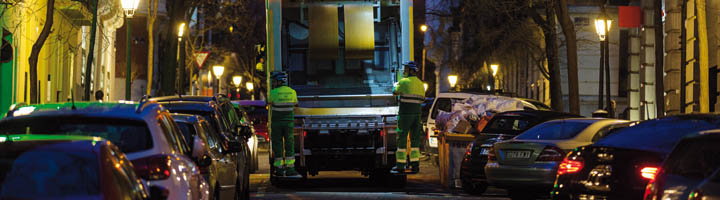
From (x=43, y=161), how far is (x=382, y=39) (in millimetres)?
14240

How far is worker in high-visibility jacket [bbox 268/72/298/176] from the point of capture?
18906 millimetres

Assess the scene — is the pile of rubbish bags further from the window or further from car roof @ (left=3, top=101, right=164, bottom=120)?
car roof @ (left=3, top=101, right=164, bottom=120)

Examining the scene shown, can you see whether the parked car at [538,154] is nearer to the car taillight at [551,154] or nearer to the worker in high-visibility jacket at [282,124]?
the car taillight at [551,154]

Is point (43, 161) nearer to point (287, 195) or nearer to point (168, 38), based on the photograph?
point (287, 195)

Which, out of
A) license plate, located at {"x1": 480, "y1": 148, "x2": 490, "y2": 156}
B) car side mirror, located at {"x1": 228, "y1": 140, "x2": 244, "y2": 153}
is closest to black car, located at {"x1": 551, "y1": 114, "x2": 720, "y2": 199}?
car side mirror, located at {"x1": 228, "y1": 140, "x2": 244, "y2": 153}

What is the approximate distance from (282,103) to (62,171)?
40.1ft

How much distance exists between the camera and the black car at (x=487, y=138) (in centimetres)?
1838

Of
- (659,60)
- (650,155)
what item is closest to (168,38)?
(659,60)

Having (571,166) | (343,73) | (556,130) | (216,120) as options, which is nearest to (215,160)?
(571,166)

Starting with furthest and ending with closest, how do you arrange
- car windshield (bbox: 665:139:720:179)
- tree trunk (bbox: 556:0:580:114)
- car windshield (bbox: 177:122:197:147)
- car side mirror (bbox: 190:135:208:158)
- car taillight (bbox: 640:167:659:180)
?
tree trunk (bbox: 556:0:580:114)
car windshield (bbox: 177:122:197:147)
car taillight (bbox: 640:167:659:180)
car side mirror (bbox: 190:135:208:158)
car windshield (bbox: 665:139:720:179)

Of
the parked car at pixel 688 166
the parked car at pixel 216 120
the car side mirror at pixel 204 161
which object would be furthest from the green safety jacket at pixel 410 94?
the parked car at pixel 688 166

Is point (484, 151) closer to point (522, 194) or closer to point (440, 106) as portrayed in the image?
point (522, 194)

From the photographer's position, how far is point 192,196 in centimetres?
995

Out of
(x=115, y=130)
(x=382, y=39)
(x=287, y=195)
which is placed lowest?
(x=287, y=195)
